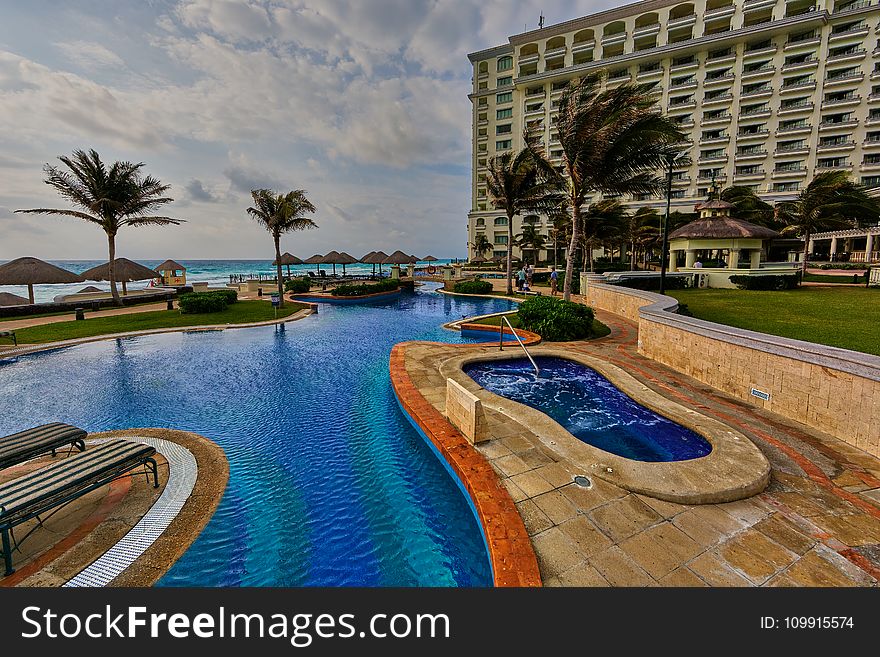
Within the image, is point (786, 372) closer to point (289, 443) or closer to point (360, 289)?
point (289, 443)

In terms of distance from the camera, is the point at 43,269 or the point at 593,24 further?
the point at 593,24

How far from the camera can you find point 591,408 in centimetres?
775

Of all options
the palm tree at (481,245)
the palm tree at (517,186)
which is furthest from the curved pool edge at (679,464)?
the palm tree at (481,245)

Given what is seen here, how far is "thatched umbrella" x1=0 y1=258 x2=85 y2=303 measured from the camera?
2030cm

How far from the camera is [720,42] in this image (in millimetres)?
46281

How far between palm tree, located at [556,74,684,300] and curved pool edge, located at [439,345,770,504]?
986cm

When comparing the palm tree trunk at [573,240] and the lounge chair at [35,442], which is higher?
A: the palm tree trunk at [573,240]

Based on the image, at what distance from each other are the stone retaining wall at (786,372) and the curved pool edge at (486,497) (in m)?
5.41

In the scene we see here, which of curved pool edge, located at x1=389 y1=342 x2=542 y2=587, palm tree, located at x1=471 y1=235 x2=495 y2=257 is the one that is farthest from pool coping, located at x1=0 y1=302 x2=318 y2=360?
palm tree, located at x1=471 y1=235 x2=495 y2=257

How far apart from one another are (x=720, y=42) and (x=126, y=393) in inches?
2702

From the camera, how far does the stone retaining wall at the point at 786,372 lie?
17.3 ft

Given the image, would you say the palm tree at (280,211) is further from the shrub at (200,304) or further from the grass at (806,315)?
the grass at (806,315)
